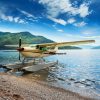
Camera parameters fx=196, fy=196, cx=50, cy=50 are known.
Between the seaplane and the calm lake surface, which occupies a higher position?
the seaplane

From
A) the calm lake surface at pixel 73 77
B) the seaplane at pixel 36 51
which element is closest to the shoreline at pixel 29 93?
the calm lake surface at pixel 73 77

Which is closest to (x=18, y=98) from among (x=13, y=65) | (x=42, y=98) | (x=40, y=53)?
(x=42, y=98)

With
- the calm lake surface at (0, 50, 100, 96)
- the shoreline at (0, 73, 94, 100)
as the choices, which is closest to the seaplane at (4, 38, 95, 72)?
the calm lake surface at (0, 50, 100, 96)

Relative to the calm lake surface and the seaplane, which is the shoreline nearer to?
the calm lake surface

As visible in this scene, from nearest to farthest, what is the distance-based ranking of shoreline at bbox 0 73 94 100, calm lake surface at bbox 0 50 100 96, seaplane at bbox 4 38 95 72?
shoreline at bbox 0 73 94 100 < calm lake surface at bbox 0 50 100 96 < seaplane at bbox 4 38 95 72

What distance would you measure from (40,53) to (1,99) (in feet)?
67.2

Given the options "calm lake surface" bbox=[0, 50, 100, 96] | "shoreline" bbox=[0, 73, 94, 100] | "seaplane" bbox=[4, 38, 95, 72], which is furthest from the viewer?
"seaplane" bbox=[4, 38, 95, 72]

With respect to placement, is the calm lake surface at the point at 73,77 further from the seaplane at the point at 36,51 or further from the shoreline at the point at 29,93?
the shoreline at the point at 29,93

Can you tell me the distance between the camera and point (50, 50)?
1258 inches

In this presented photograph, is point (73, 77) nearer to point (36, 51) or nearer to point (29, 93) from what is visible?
point (36, 51)

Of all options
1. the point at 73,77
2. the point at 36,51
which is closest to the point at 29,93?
the point at 73,77

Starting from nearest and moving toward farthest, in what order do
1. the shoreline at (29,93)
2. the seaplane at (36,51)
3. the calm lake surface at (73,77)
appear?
the shoreline at (29,93), the calm lake surface at (73,77), the seaplane at (36,51)

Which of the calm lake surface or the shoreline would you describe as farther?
the calm lake surface

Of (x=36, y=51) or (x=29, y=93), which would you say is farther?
(x=36, y=51)
